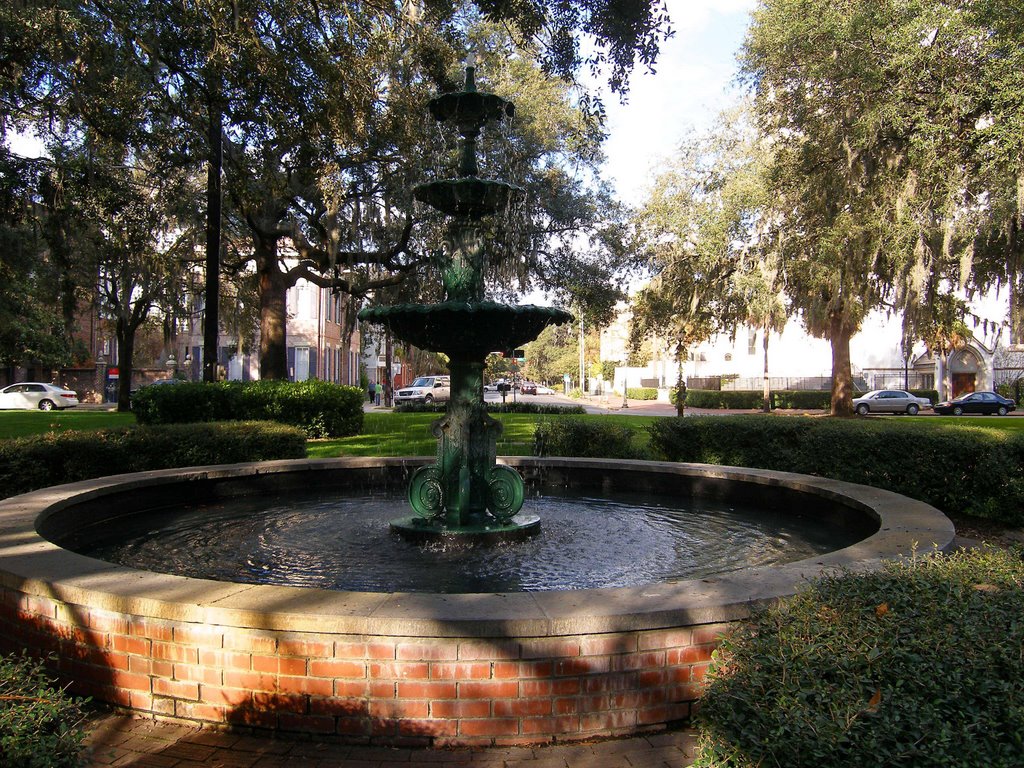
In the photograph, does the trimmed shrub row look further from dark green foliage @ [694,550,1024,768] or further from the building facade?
dark green foliage @ [694,550,1024,768]

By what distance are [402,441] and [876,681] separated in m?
14.2

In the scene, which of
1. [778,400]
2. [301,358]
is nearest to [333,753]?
[301,358]

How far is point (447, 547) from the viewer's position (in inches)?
254

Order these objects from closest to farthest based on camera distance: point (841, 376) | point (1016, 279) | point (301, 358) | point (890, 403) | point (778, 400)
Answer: point (1016, 279), point (841, 376), point (890, 403), point (778, 400), point (301, 358)

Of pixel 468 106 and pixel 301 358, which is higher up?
pixel 468 106

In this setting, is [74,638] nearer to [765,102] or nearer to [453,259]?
[453,259]

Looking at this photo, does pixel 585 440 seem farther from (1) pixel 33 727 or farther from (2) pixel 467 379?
(1) pixel 33 727

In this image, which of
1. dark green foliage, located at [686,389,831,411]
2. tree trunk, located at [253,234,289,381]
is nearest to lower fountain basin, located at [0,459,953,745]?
tree trunk, located at [253,234,289,381]

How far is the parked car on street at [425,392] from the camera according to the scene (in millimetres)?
40494

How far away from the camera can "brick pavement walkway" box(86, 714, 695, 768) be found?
10.0 ft

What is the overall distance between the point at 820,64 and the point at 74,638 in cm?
1970

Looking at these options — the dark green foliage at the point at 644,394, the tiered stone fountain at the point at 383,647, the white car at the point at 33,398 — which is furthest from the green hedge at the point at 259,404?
the dark green foliage at the point at 644,394

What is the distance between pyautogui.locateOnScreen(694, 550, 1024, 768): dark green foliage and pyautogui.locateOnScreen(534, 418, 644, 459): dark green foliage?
8.73 meters

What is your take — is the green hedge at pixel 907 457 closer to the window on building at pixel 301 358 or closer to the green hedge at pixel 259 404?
the green hedge at pixel 259 404
